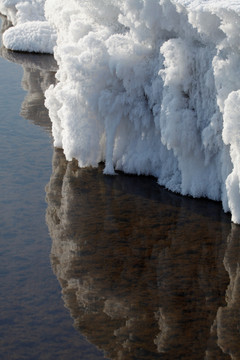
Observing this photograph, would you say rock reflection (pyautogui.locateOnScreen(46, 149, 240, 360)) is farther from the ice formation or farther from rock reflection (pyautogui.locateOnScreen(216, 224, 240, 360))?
the ice formation

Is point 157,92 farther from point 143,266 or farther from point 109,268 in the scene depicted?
point 109,268

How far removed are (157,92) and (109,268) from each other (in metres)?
3.32

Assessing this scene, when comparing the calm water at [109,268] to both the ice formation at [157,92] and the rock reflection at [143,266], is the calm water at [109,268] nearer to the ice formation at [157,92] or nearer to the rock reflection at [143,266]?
the rock reflection at [143,266]

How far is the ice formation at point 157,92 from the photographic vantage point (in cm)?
993

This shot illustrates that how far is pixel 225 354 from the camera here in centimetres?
735

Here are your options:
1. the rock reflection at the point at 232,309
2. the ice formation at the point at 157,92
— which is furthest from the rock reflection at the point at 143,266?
the ice formation at the point at 157,92

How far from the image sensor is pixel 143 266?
927 cm

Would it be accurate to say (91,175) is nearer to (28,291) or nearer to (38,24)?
(28,291)

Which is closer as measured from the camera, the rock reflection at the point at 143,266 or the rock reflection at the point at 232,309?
the rock reflection at the point at 232,309

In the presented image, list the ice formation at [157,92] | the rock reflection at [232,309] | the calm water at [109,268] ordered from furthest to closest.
Answer: the ice formation at [157,92] < the calm water at [109,268] < the rock reflection at [232,309]

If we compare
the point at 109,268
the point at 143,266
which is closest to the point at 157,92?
the point at 143,266

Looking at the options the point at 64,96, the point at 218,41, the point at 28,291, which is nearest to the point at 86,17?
the point at 64,96

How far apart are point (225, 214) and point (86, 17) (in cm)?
436

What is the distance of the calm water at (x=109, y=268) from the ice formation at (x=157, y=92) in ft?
1.57
